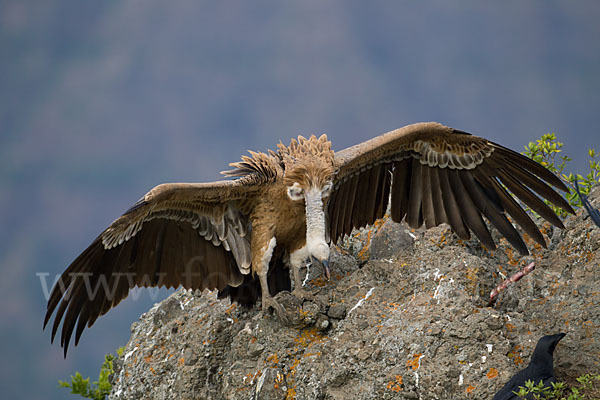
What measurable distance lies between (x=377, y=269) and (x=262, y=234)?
104 centimetres

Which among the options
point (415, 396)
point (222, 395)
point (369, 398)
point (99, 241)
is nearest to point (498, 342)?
point (415, 396)

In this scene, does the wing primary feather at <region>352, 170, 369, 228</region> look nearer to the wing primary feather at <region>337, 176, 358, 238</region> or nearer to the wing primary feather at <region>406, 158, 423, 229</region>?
the wing primary feather at <region>337, 176, 358, 238</region>

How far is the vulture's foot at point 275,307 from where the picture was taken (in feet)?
16.1

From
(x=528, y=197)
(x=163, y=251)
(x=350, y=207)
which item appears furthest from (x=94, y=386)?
(x=528, y=197)

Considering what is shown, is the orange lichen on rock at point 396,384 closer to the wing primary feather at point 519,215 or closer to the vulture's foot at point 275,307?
the vulture's foot at point 275,307

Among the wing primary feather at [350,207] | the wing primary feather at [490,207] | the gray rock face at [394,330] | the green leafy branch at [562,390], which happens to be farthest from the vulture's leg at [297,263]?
the green leafy branch at [562,390]

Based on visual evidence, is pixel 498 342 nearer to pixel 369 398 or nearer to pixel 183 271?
pixel 369 398

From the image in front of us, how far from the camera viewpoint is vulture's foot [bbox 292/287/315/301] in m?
5.05

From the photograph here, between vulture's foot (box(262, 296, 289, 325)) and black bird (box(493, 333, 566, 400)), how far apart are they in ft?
5.74

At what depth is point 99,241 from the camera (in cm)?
513

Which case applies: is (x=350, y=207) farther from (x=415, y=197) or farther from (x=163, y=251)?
(x=163, y=251)

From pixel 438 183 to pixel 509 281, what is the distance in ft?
4.94

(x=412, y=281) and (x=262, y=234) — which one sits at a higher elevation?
(x=262, y=234)

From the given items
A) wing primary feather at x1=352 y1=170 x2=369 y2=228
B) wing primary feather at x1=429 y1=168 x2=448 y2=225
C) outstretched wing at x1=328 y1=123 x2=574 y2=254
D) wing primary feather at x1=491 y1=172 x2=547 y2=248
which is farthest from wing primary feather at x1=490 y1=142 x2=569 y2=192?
wing primary feather at x1=352 y1=170 x2=369 y2=228
